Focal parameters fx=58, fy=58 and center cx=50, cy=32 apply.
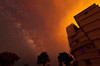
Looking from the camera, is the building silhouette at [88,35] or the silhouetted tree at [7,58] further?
the silhouetted tree at [7,58]

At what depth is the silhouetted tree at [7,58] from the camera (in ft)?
68.0

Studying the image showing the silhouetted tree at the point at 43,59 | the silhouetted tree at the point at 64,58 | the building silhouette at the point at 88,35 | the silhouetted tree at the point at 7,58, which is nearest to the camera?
the building silhouette at the point at 88,35

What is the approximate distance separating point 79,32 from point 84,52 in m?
5.06

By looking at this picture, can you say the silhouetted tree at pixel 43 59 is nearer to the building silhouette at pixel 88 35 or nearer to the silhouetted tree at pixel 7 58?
the silhouetted tree at pixel 7 58

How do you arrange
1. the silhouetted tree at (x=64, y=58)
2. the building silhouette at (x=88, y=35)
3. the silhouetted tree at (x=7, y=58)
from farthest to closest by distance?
the silhouetted tree at (x=64, y=58) → the silhouetted tree at (x=7, y=58) → the building silhouette at (x=88, y=35)

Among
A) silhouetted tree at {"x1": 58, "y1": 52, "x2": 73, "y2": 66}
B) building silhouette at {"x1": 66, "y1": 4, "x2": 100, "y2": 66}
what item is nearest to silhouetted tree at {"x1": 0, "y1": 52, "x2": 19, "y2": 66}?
silhouetted tree at {"x1": 58, "y1": 52, "x2": 73, "y2": 66}

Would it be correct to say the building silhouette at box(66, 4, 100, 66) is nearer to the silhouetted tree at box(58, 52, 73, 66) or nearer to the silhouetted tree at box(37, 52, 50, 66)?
the silhouetted tree at box(58, 52, 73, 66)

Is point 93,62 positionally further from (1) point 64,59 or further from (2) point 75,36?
(1) point 64,59

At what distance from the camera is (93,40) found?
22.4ft

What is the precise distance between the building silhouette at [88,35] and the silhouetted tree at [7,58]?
2305 centimetres

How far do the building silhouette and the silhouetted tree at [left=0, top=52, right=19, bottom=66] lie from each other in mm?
23052

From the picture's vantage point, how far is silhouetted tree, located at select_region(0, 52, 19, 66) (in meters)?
20.7

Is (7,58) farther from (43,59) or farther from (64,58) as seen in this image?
(64,58)

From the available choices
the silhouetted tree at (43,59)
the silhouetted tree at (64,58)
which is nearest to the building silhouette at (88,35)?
the silhouetted tree at (64,58)
